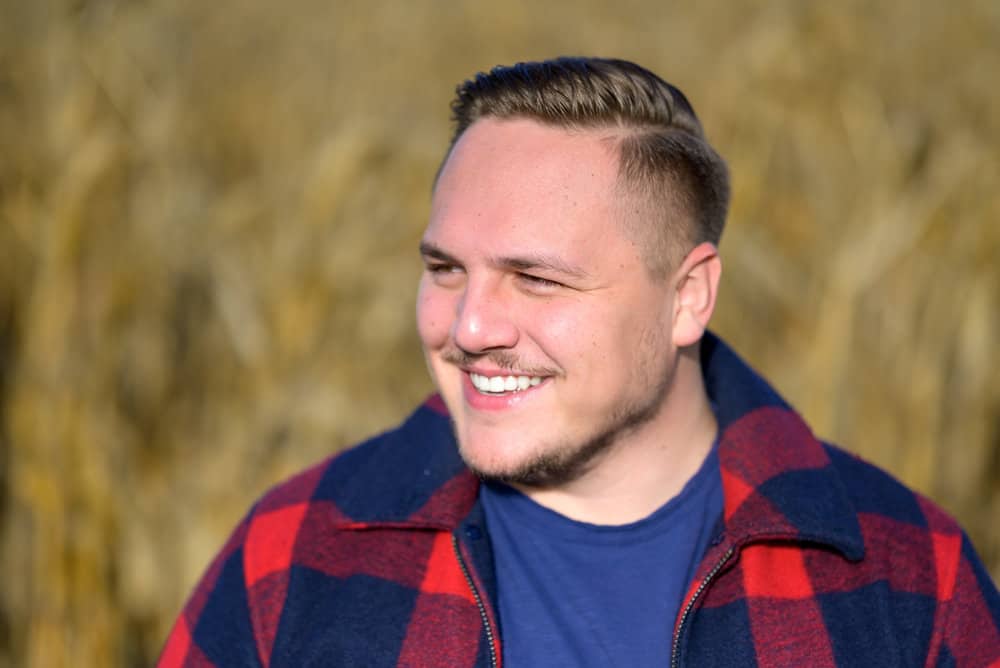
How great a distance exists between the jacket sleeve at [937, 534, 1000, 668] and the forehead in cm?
83

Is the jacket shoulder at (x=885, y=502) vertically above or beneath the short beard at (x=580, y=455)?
beneath

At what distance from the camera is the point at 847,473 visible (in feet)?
6.79

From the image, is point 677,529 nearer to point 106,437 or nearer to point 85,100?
point 106,437

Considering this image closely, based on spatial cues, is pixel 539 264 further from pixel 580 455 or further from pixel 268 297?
pixel 268 297

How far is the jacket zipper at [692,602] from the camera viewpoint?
175 cm

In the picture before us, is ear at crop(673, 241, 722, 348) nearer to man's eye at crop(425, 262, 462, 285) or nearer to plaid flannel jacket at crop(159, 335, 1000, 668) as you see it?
plaid flannel jacket at crop(159, 335, 1000, 668)

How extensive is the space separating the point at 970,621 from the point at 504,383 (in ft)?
2.86

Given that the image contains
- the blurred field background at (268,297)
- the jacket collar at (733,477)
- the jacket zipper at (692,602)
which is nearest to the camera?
the jacket zipper at (692,602)

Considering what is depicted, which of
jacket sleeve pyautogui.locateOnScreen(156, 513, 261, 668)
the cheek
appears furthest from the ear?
jacket sleeve pyautogui.locateOnScreen(156, 513, 261, 668)

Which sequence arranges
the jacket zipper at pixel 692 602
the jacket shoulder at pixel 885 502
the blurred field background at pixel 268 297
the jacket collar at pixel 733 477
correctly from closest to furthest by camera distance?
the jacket zipper at pixel 692 602, the jacket collar at pixel 733 477, the jacket shoulder at pixel 885 502, the blurred field background at pixel 268 297

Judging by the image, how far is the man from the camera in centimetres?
179

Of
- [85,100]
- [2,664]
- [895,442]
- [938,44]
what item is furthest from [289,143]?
[938,44]

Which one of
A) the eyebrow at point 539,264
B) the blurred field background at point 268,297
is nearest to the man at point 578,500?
the eyebrow at point 539,264

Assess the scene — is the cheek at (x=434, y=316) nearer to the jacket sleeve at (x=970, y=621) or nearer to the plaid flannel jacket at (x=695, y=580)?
the plaid flannel jacket at (x=695, y=580)
